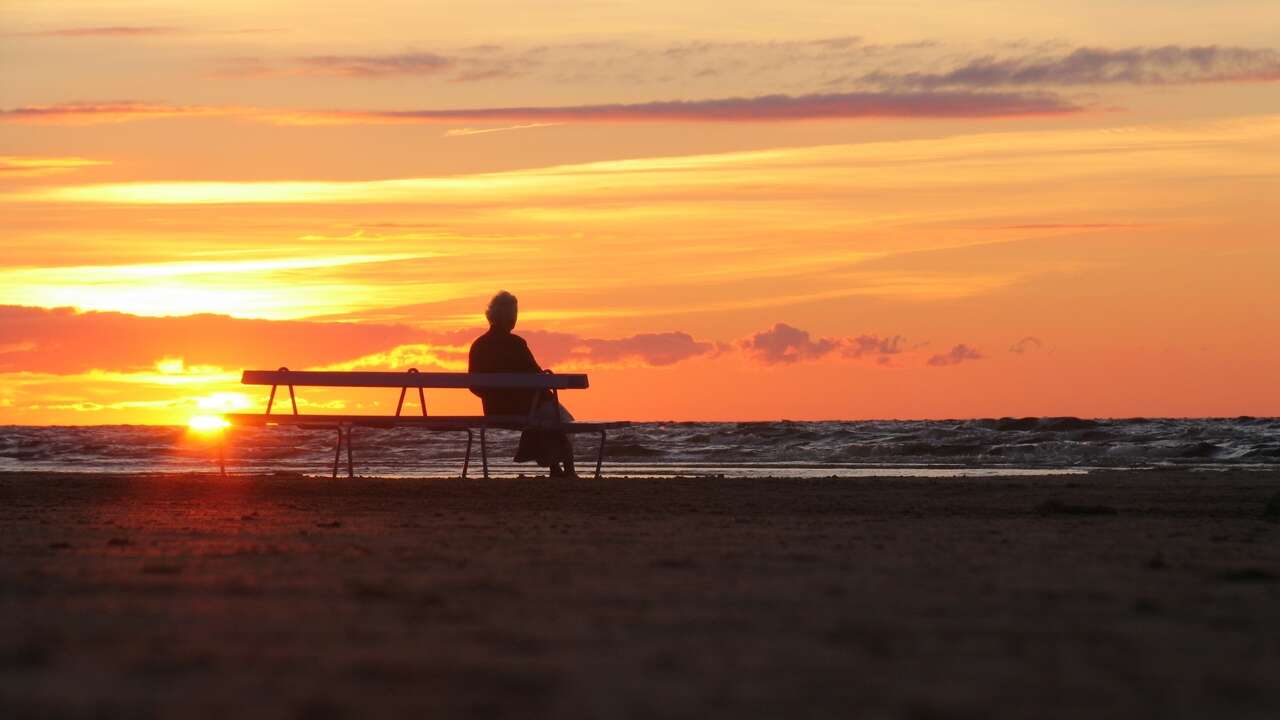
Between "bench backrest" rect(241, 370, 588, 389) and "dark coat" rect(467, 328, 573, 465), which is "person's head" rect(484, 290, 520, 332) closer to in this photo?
"dark coat" rect(467, 328, 573, 465)

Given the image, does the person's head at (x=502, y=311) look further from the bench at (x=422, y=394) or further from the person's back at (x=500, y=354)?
the bench at (x=422, y=394)

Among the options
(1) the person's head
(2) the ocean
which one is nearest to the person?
(1) the person's head

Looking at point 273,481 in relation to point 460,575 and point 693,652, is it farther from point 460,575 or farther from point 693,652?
point 693,652

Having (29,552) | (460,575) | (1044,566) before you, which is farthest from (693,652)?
(29,552)

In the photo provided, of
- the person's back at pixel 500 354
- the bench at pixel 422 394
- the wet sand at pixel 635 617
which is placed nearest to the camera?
the wet sand at pixel 635 617

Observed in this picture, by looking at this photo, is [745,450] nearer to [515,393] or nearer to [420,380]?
[515,393]

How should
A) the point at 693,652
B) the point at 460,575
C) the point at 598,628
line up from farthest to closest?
the point at 460,575, the point at 598,628, the point at 693,652

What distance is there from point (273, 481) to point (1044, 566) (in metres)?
10.1

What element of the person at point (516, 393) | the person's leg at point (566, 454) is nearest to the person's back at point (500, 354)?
the person at point (516, 393)

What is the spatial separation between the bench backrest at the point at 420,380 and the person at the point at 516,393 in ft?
1.18

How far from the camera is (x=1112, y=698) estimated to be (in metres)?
3.85

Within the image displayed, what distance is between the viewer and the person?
16.6m

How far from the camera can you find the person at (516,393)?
16.6m

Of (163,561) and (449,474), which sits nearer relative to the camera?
(163,561)
